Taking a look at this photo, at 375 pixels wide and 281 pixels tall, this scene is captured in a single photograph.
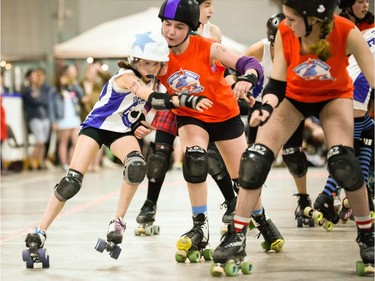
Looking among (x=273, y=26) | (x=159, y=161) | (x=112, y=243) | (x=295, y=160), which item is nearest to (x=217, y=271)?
(x=112, y=243)

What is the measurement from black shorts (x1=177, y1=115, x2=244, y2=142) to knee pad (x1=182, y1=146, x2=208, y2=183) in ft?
0.72

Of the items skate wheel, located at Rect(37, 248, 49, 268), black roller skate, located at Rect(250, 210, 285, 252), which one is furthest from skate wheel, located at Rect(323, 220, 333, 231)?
skate wheel, located at Rect(37, 248, 49, 268)

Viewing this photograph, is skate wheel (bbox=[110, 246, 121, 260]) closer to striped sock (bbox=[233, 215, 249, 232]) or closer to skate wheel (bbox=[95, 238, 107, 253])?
skate wheel (bbox=[95, 238, 107, 253])

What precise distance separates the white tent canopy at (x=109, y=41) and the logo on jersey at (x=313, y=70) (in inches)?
391

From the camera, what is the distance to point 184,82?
4.46m

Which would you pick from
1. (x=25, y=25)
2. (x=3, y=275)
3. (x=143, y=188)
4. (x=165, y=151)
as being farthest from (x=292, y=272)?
(x=25, y=25)

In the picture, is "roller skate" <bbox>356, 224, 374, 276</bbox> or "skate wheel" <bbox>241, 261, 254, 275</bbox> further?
"skate wheel" <bbox>241, 261, 254, 275</bbox>

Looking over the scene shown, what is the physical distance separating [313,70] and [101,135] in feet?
4.37

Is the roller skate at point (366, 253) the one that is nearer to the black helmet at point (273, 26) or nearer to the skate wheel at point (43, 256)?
the skate wheel at point (43, 256)

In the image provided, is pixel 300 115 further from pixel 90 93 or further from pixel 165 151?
pixel 90 93

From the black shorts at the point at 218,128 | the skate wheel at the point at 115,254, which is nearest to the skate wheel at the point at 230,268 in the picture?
the skate wheel at the point at 115,254

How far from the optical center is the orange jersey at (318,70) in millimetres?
3773

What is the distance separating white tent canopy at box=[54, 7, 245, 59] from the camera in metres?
14.0

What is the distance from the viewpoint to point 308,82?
3.93 m
